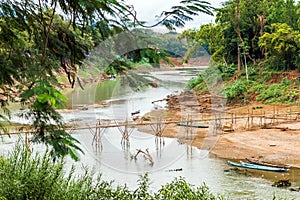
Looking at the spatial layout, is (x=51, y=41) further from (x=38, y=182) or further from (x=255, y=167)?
(x=255, y=167)

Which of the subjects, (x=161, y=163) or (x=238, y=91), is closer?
(x=161, y=163)

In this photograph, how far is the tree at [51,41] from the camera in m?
2.58

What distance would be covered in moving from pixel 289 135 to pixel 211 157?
3094 mm

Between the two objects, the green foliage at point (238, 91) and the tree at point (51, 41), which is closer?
the tree at point (51, 41)

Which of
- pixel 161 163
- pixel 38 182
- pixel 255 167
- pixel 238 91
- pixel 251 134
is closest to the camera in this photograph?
pixel 38 182

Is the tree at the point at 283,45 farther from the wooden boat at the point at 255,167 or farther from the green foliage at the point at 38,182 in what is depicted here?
the green foliage at the point at 38,182

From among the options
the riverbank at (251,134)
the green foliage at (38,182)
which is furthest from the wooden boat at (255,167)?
the green foliage at (38,182)

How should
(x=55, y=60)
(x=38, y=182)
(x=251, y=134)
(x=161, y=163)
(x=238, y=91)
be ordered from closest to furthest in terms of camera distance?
(x=55, y=60) < (x=38, y=182) < (x=161, y=163) < (x=251, y=134) < (x=238, y=91)

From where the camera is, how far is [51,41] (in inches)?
117

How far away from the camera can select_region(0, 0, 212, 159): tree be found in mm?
2576

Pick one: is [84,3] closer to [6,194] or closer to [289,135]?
[6,194]

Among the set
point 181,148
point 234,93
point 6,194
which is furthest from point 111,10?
point 234,93

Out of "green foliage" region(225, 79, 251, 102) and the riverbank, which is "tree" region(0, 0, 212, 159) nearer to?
the riverbank

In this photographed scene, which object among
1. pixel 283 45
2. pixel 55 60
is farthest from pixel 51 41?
pixel 283 45
